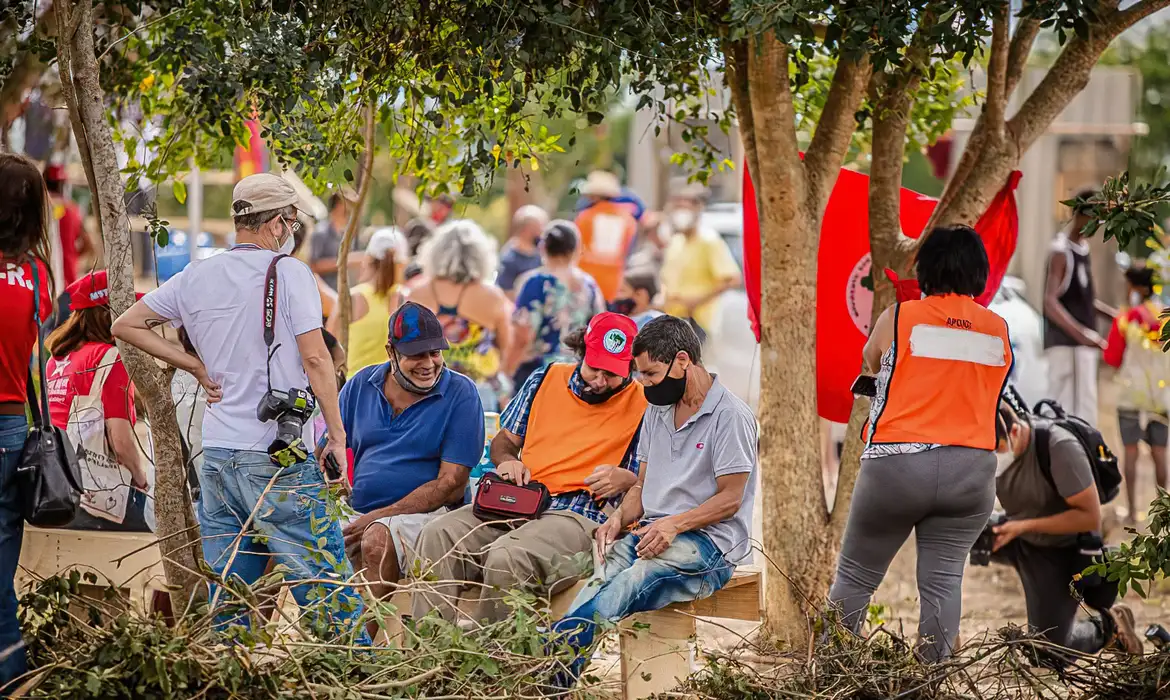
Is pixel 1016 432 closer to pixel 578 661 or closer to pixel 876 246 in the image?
pixel 876 246

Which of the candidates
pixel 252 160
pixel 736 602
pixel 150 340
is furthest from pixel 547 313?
pixel 252 160

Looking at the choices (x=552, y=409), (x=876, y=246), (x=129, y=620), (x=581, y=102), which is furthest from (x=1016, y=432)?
(x=129, y=620)

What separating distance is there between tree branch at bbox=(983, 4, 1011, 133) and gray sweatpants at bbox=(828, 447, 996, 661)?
147 cm

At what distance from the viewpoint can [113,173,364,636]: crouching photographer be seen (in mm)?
4020

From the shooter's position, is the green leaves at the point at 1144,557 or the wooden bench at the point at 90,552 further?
the wooden bench at the point at 90,552

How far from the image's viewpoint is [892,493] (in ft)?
14.0

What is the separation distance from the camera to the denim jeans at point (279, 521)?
402 centimetres

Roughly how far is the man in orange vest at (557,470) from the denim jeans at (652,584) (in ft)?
0.67

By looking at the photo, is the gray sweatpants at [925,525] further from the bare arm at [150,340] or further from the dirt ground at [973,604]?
the bare arm at [150,340]

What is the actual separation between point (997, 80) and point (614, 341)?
1.82 metres

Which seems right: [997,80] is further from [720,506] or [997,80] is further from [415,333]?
[415,333]

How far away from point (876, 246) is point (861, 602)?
5.10 ft

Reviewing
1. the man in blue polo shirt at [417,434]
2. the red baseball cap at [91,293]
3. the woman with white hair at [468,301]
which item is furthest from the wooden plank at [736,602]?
the woman with white hair at [468,301]

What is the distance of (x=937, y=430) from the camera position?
4.24m
